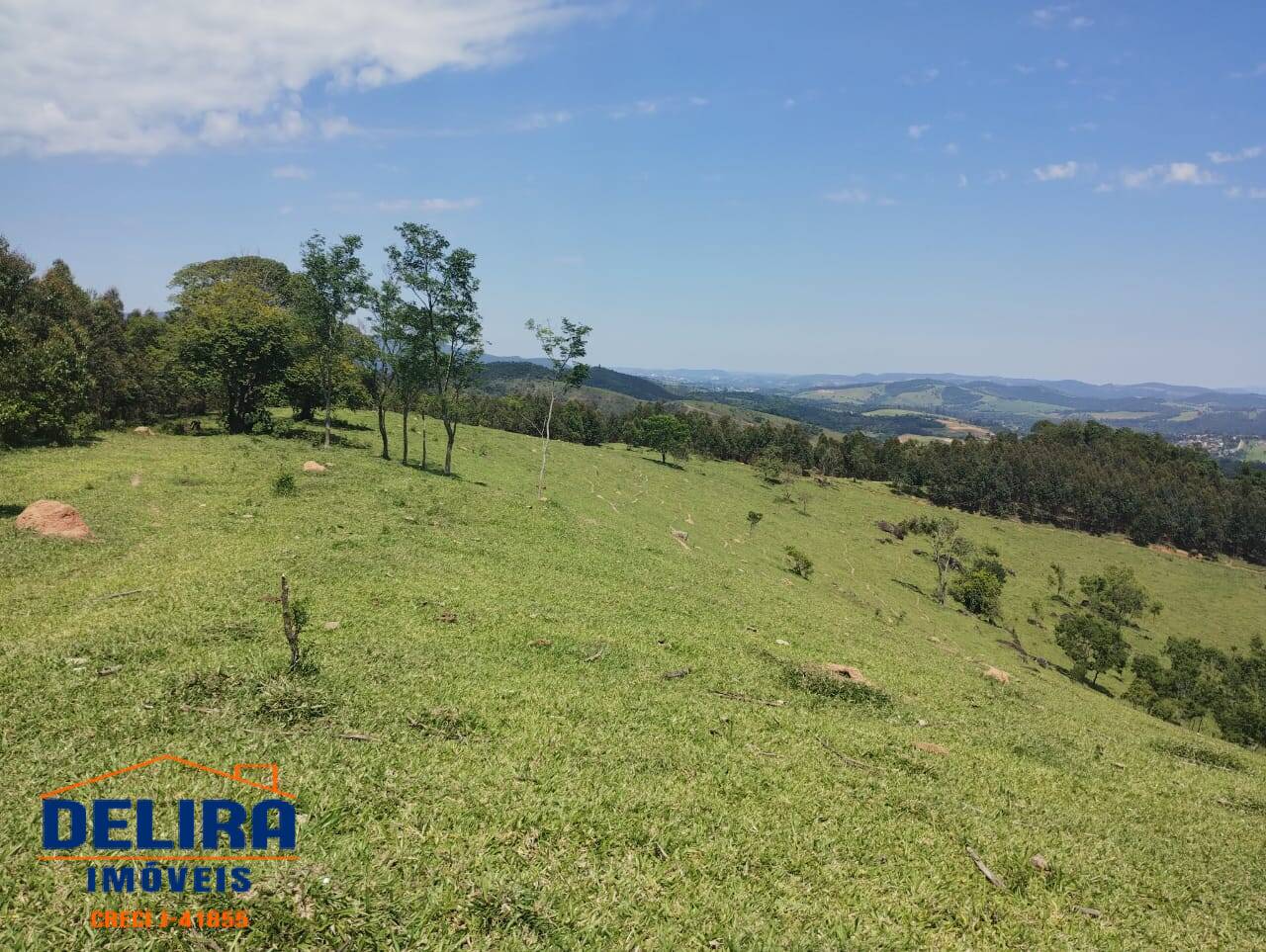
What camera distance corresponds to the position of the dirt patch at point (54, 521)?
17688 millimetres

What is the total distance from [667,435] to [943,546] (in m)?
44.9

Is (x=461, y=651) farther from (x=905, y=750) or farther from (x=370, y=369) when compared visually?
(x=370, y=369)

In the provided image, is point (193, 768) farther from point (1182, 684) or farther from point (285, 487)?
point (1182, 684)

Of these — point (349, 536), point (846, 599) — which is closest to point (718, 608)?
point (349, 536)

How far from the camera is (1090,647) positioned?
54.3 m

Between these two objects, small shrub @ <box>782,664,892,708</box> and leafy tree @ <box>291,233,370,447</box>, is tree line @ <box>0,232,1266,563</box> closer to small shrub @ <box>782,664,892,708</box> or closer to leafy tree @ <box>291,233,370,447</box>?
leafy tree @ <box>291,233,370,447</box>

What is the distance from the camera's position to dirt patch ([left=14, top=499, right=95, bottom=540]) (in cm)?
1769

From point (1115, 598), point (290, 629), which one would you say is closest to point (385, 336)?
point (290, 629)

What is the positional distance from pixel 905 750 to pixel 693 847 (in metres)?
6.96

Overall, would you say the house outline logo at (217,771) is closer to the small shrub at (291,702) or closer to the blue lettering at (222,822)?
the blue lettering at (222,822)

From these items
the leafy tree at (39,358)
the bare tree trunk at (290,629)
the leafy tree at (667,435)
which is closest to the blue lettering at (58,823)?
the bare tree trunk at (290,629)

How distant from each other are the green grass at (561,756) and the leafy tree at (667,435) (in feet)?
247

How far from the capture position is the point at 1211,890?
937 cm

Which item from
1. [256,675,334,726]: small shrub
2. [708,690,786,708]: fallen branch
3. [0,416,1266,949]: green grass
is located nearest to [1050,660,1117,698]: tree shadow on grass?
[0,416,1266,949]: green grass
